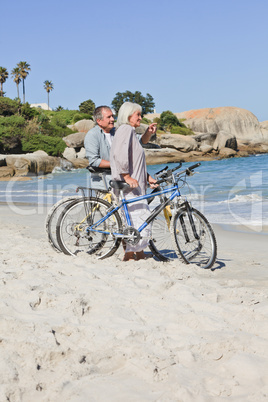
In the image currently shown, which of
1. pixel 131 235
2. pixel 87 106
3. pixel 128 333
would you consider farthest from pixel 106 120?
pixel 87 106

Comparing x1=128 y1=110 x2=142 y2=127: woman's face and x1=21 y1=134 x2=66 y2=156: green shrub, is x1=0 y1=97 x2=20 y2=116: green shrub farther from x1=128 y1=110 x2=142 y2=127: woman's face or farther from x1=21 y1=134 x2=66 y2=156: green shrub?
x1=128 y1=110 x2=142 y2=127: woman's face

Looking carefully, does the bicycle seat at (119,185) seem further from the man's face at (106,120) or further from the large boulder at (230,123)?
the large boulder at (230,123)

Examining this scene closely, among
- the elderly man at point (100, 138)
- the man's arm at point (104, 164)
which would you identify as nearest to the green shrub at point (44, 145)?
the elderly man at point (100, 138)

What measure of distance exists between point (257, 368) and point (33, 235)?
5925 mm

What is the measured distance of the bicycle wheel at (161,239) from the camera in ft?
17.8

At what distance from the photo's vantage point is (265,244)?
283 inches

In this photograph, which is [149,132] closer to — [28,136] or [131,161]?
[131,161]

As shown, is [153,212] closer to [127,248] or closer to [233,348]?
[127,248]

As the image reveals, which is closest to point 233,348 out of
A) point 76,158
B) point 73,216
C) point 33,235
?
point 73,216

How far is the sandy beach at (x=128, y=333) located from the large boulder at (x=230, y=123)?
7611 cm

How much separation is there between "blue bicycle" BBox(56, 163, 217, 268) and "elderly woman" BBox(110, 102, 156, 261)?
0.24ft

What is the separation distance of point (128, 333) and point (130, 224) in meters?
2.28

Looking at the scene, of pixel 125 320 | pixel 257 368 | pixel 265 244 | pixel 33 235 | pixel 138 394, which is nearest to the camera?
pixel 138 394

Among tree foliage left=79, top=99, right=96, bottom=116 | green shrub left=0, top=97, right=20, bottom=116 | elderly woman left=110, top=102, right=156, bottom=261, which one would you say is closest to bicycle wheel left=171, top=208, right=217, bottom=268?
elderly woman left=110, top=102, right=156, bottom=261
